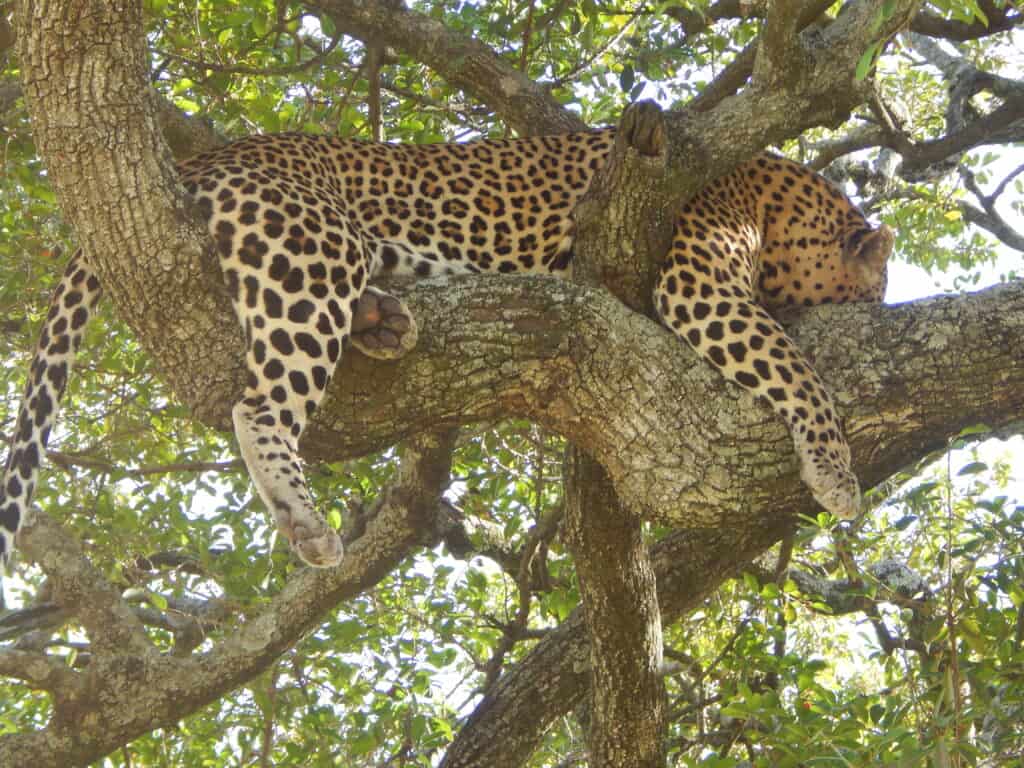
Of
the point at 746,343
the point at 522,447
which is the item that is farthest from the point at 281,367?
the point at 522,447

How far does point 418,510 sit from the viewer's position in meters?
6.20

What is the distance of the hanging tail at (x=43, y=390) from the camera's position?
4660 mm

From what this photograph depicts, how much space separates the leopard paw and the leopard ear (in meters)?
2.64

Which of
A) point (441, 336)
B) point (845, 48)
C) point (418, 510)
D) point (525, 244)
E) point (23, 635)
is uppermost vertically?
point (845, 48)

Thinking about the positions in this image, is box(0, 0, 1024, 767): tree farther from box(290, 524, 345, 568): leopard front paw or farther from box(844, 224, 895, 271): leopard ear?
box(844, 224, 895, 271): leopard ear

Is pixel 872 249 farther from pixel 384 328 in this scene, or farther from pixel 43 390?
pixel 43 390

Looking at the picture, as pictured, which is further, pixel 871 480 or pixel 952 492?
pixel 871 480

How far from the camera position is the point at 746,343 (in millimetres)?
4906

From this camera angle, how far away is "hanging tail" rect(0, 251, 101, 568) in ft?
15.3

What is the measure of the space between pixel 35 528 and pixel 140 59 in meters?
2.92

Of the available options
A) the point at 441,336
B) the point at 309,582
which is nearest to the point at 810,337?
the point at 441,336

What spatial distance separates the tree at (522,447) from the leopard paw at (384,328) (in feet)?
0.33

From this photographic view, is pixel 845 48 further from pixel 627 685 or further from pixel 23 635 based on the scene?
pixel 23 635

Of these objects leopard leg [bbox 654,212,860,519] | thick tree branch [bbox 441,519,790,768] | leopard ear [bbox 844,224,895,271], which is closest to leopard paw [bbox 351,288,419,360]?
leopard leg [bbox 654,212,860,519]
